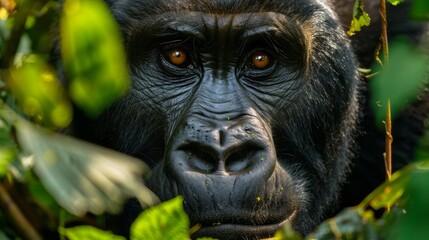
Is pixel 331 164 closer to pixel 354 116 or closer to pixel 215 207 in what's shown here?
pixel 354 116

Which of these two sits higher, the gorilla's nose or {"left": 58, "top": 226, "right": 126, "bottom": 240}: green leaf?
{"left": 58, "top": 226, "right": 126, "bottom": 240}: green leaf

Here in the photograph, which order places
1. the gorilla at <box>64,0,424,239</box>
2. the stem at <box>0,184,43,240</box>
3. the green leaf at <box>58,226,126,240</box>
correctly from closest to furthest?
the green leaf at <box>58,226,126,240</box> → the stem at <box>0,184,43,240</box> → the gorilla at <box>64,0,424,239</box>

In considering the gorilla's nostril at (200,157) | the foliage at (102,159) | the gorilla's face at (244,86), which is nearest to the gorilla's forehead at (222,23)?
the gorilla's face at (244,86)

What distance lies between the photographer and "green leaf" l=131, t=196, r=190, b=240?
7.72 ft

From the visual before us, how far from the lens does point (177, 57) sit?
14.2 ft

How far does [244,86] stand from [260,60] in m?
0.19

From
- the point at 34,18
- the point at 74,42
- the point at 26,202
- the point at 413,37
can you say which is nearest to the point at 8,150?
the point at 74,42

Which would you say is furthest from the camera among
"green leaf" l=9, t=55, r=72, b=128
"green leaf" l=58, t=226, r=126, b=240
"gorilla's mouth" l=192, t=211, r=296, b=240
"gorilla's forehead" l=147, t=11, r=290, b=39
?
"gorilla's forehead" l=147, t=11, r=290, b=39

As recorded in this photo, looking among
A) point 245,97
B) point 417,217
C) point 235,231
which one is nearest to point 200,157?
point 235,231

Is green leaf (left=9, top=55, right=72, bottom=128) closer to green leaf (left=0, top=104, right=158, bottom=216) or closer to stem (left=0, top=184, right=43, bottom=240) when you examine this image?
stem (left=0, top=184, right=43, bottom=240)

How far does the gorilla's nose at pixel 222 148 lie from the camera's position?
140 inches

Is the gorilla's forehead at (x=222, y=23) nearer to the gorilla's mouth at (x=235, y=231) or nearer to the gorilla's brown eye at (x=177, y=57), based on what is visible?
the gorilla's brown eye at (x=177, y=57)

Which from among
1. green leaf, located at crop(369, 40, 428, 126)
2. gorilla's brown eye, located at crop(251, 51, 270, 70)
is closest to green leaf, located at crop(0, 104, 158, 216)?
green leaf, located at crop(369, 40, 428, 126)

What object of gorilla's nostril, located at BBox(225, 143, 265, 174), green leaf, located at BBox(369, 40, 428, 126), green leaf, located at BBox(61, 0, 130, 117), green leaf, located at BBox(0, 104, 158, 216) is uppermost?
green leaf, located at BBox(61, 0, 130, 117)
